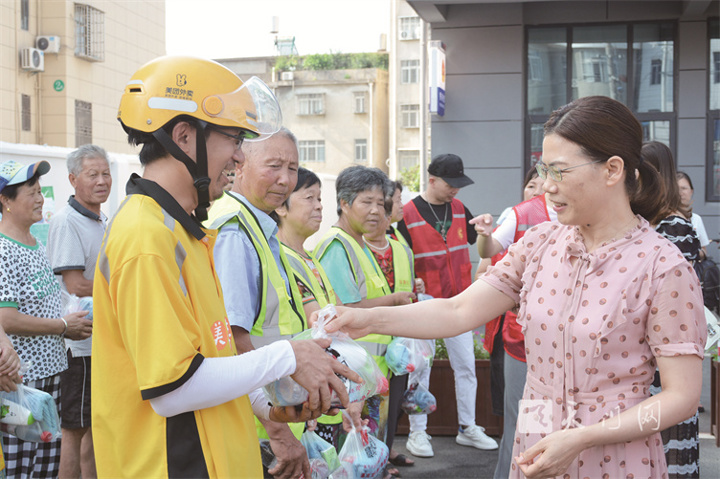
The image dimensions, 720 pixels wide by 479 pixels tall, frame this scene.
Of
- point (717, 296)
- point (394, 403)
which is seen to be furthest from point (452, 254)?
point (717, 296)

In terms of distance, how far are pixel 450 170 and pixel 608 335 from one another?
15.1 feet

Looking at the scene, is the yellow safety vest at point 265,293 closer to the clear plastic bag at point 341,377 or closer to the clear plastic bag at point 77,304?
the clear plastic bag at point 341,377

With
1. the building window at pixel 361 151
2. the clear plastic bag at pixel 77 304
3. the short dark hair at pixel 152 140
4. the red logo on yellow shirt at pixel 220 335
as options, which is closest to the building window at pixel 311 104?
the building window at pixel 361 151

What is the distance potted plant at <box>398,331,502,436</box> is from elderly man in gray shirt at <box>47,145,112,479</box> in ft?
9.72

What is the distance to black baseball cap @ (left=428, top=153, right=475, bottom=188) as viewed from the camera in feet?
21.9

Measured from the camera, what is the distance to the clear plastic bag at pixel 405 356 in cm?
486

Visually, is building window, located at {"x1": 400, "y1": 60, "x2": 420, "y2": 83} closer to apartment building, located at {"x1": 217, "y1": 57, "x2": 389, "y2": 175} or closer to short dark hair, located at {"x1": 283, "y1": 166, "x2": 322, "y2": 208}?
apartment building, located at {"x1": 217, "y1": 57, "x2": 389, "y2": 175}

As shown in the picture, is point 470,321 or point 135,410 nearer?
point 135,410

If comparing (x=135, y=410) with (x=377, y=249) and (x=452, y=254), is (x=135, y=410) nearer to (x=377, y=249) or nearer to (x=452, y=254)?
(x=377, y=249)

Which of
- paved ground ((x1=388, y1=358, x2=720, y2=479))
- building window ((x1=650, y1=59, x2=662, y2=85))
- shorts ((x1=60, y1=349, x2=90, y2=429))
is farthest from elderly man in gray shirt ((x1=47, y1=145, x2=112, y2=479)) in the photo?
building window ((x1=650, y1=59, x2=662, y2=85))

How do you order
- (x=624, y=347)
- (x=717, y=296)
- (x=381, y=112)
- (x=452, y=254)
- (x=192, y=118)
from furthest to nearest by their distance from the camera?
1. (x=381, y=112)
2. (x=717, y=296)
3. (x=452, y=254)
4. (x=624, y=347)
5. (x=192, y=118)

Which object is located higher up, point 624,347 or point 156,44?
point 156,44

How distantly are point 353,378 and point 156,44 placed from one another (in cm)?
2979

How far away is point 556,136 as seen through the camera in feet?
7.82
